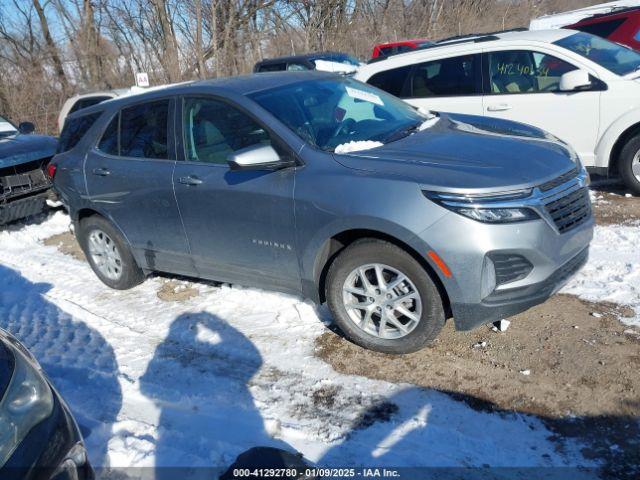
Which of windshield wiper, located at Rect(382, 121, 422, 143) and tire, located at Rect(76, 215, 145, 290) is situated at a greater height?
windshield wiper, located at Rect(382, 121, 422, 143)

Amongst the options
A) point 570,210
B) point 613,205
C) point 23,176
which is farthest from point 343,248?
point 23,176

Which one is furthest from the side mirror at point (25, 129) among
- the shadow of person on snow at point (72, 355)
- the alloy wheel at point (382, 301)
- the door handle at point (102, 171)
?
the alloy wheel at point (382, 301)

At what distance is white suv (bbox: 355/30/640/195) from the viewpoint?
5.88 meters

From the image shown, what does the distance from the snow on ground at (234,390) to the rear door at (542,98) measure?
151cm

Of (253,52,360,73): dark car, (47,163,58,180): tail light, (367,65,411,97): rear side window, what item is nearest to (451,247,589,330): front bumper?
(47,163,58,180): tail light

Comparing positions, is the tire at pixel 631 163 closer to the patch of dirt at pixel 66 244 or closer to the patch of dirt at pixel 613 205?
the patch of dirt at pixel 613 205

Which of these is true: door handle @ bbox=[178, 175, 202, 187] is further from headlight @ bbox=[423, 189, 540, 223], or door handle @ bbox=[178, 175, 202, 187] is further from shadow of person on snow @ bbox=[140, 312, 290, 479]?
headlight @ bbox=[423, 189, 540, 223]

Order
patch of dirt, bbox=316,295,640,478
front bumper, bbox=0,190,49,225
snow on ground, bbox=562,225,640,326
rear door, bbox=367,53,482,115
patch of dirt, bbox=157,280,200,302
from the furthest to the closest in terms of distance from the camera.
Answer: front bumper, bbox=0,190,49,225, rear door, bbox=367,53,482,115, patch of dirt, bbox=157,280,200,302, snow on ground, bbox=562,225,640,326, patch of dirt, bbox=316,295,640,478

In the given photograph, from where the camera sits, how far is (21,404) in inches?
84.4

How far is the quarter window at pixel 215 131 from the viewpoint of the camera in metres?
3.86

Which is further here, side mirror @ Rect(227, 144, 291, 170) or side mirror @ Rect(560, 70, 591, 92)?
side mirror @ Rect(560, 70, 591, 92)

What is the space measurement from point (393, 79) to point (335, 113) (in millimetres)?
3589

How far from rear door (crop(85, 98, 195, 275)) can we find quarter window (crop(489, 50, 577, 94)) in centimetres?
411

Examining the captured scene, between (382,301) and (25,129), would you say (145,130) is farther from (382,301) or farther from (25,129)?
(25,129)
